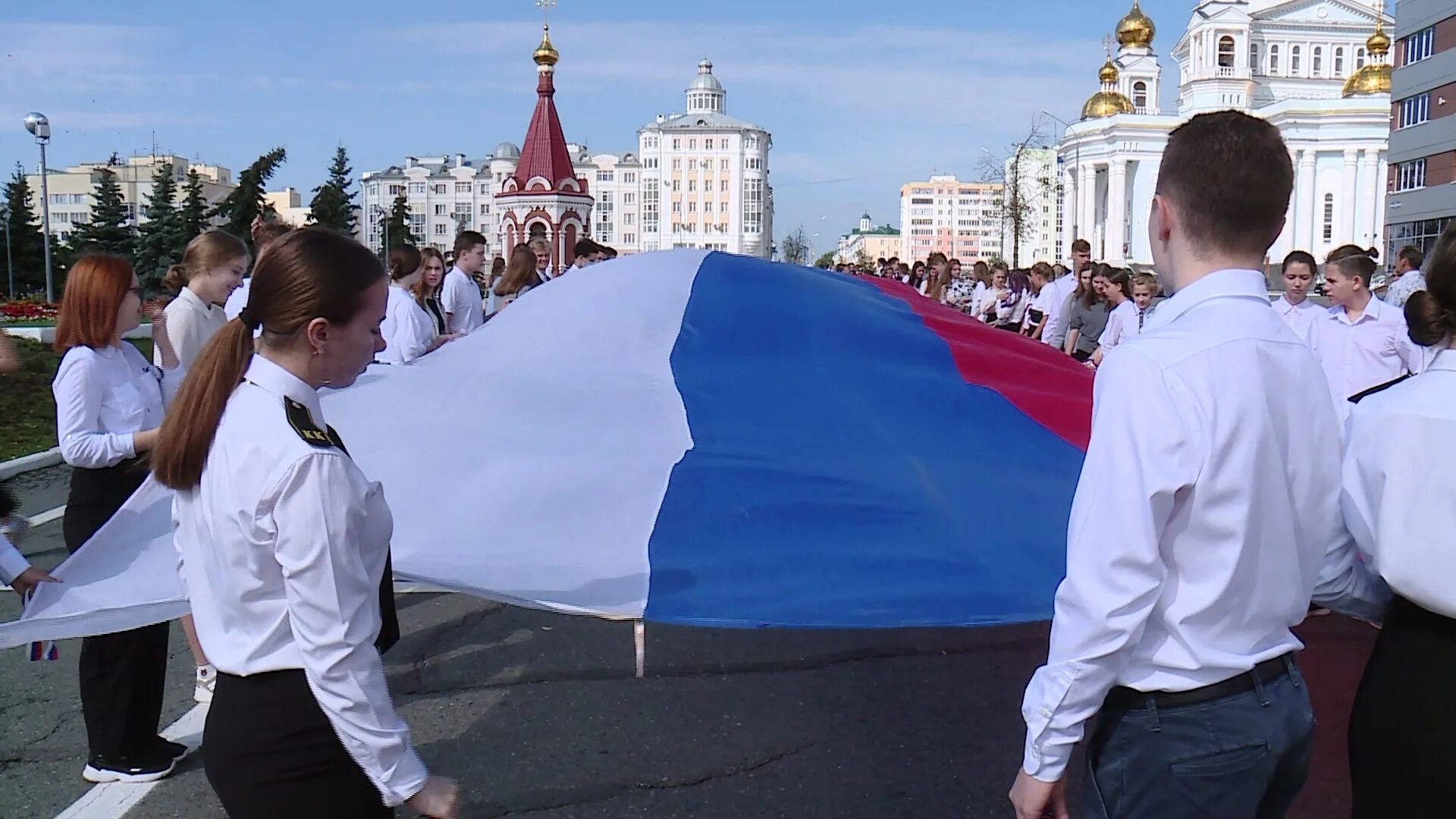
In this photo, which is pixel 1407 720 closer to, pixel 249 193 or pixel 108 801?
pixel 108 801

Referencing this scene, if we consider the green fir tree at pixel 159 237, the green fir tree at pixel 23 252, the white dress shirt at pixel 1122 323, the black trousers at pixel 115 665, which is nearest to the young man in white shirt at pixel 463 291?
the black trousers at pixel 115 665

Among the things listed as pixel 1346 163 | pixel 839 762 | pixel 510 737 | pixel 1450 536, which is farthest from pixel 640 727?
pixel 1346 163

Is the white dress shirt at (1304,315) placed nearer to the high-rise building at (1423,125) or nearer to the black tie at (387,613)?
the black tie at (387,613)

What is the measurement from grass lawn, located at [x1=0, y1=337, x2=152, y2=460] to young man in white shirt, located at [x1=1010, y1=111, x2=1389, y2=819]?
29.4 feet

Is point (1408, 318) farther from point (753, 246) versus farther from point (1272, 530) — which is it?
point (753, 246)

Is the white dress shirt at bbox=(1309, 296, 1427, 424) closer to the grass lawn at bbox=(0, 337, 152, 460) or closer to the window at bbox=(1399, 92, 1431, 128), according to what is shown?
the grass lawn at bbox=(0, 337, 152, 460)

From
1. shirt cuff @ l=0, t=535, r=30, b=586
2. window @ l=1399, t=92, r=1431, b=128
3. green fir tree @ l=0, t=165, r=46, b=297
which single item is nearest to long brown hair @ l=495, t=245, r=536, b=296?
shirt cuff @ l=0, t=535, r=30, b=586

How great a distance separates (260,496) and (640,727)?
2.74 m

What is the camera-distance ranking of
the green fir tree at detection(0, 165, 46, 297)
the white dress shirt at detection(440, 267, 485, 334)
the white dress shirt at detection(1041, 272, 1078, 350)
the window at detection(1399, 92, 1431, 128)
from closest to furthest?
the white dress shirt at detection(440, 267, 485, 334)
the white dress shirt at detection(1041, 272, 1078, 350)
the green fir tree at detection(0, 165, 46, 297)
the window at detection(1399, 92, 1431, 128)

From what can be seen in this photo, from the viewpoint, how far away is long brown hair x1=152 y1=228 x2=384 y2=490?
6.31 feet

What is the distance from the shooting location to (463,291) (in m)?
8.62

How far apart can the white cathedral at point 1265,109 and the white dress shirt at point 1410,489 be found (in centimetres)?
6405

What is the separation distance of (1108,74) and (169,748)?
78843 millimetres

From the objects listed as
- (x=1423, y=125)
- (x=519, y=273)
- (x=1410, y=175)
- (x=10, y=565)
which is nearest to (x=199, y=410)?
(x=10, y=565)
